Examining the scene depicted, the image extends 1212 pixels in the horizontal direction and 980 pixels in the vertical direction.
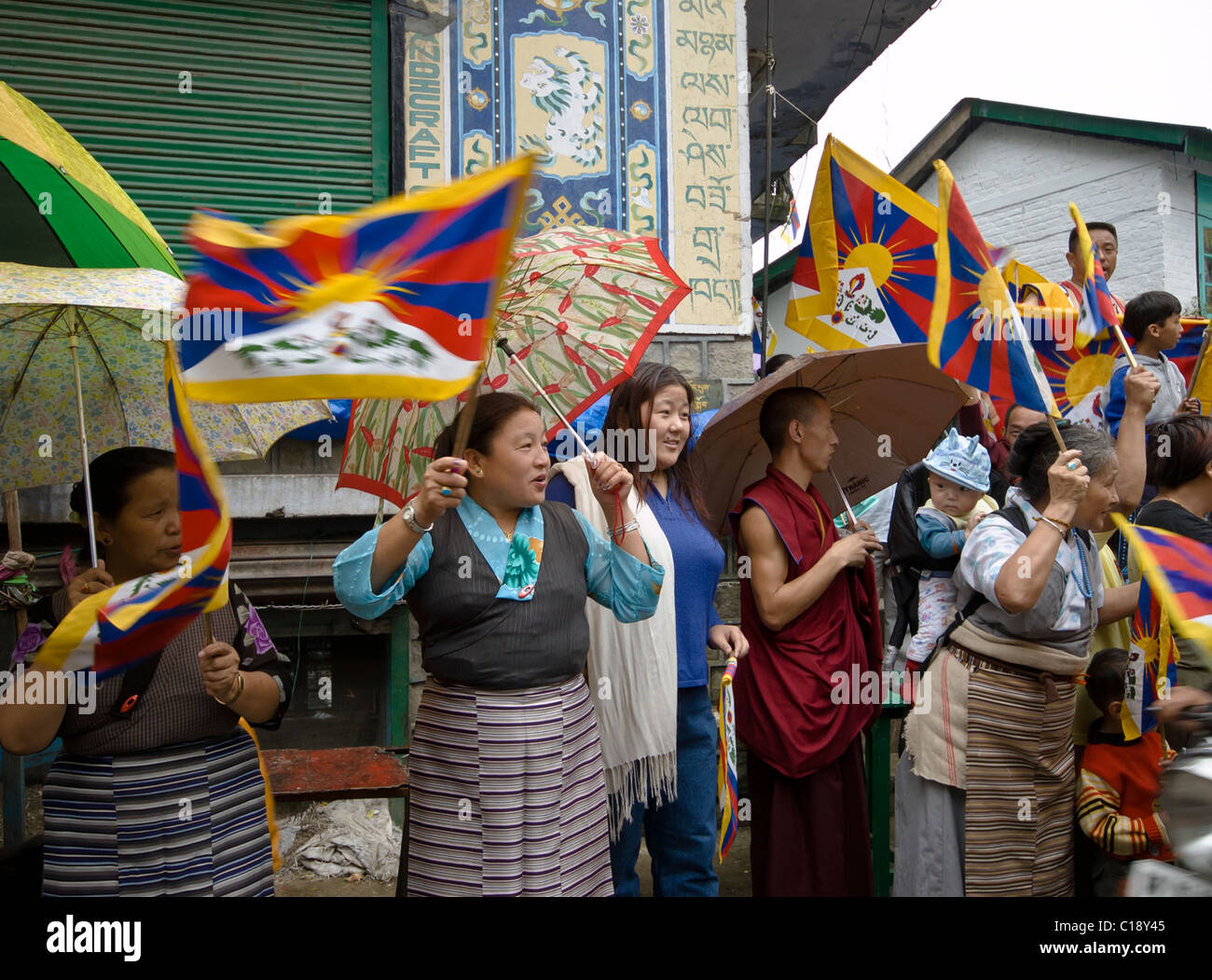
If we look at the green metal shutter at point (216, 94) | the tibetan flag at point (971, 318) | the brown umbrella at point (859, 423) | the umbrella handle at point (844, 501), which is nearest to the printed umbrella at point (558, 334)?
the brown umbrella at point (859, 423)

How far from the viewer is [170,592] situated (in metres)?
2.14

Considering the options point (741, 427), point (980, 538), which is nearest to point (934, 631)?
point (980, 538)

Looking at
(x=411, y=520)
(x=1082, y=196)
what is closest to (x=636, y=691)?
(x=411, y=520)

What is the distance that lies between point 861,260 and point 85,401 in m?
2.97

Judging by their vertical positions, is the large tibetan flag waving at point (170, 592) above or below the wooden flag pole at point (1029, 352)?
below

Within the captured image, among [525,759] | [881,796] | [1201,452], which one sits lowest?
[881,796]

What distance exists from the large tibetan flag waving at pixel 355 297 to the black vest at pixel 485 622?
1.97ft

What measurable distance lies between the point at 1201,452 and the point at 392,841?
3903mm

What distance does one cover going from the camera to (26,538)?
4637 millimetres

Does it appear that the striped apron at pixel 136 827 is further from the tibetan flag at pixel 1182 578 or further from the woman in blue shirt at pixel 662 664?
the tibetan flag at pixel 1182 578

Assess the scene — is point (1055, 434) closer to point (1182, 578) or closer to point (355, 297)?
point (1182, 578)

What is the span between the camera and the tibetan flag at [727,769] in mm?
2900
